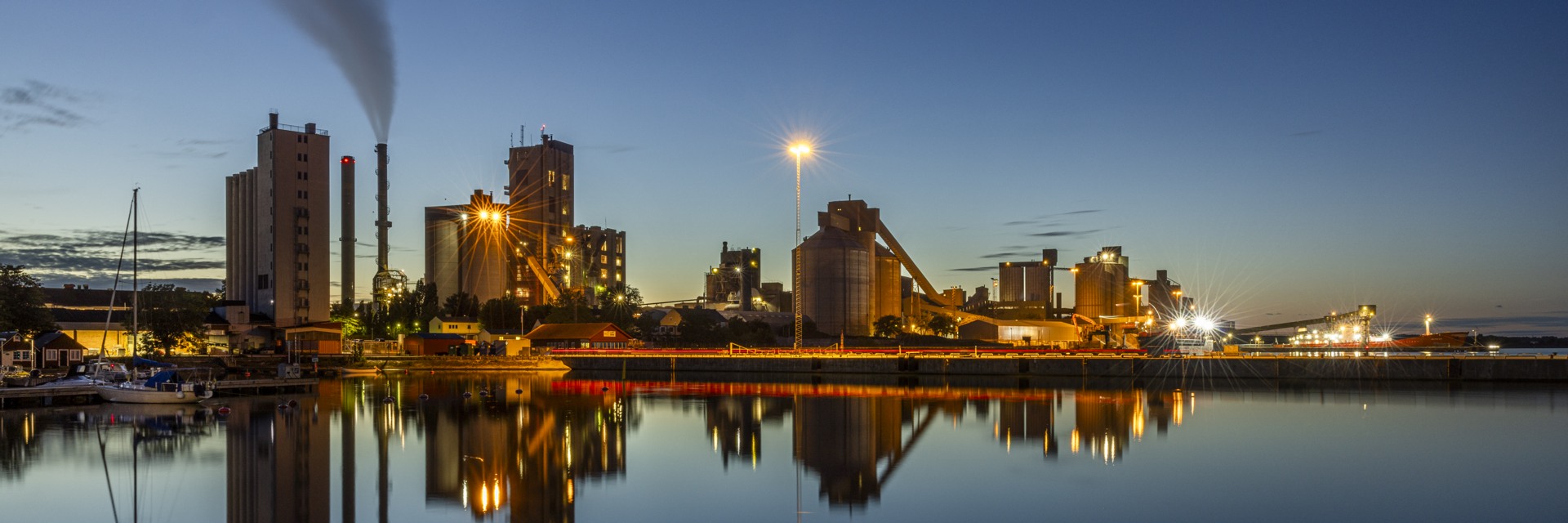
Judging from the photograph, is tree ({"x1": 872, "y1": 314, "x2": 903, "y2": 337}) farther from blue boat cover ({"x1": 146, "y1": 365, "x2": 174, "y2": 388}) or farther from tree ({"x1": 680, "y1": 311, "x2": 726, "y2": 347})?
blue boat cover ({"x1": 146, "y1": 365, "x2": 174, "y2": 388})

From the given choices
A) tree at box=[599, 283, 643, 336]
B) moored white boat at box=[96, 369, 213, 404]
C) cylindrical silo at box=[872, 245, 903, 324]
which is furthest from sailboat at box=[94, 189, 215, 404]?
cylindrical silo at box=[872, 245, 903, 324]

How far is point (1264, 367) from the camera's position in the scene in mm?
64938

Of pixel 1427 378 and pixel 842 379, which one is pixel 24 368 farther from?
pixel 1427 378

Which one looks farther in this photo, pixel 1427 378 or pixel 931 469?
pixel 1427 378

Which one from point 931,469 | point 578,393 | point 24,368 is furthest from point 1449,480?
point 24,368

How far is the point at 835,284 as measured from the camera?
15925cm

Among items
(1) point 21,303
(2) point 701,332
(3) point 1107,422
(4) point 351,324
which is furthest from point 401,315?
(3) point 1107,422

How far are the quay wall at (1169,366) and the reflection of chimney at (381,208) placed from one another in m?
84.0

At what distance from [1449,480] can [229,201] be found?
474ft

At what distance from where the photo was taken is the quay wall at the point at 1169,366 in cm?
6034

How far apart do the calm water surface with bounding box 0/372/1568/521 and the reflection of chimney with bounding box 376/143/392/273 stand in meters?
110

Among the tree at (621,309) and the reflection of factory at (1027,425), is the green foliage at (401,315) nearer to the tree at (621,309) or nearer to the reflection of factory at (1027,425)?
the tree at (621,309)

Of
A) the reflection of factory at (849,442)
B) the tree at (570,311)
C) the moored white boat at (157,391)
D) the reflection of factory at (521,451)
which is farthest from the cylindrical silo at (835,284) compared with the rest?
the moored white boat at (157,391)

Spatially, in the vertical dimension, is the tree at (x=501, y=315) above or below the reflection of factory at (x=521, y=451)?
above
